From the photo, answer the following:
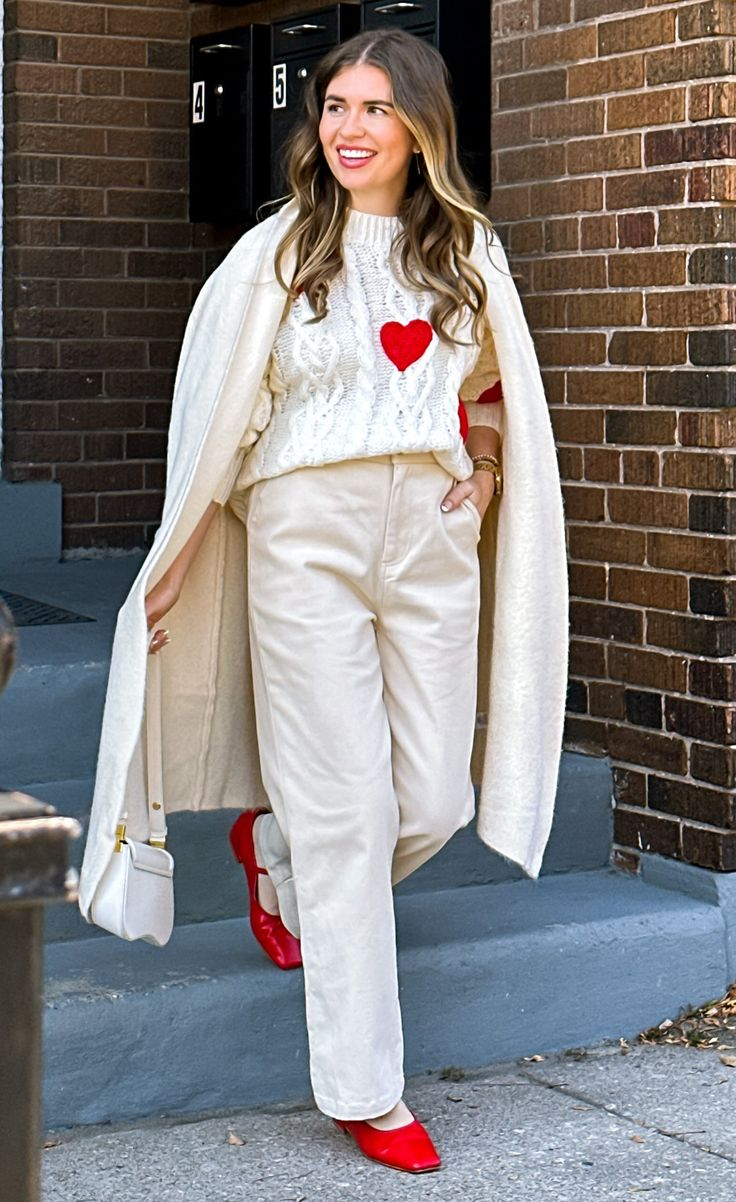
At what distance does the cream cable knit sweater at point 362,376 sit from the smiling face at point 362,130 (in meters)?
0.10

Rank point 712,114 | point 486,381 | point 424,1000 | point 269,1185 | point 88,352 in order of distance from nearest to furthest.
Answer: point 269,1185
point 486,381
point 424,1000
point 712,114
point 88,352

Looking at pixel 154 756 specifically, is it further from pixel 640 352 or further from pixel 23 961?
pixel 23 961

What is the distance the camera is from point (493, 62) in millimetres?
5039

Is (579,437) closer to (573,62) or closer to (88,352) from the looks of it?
(573,62)

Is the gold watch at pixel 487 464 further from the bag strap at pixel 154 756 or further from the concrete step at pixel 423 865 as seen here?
the concrete step at pixel 423 865

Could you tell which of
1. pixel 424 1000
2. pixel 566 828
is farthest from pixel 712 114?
pixel 424 1000

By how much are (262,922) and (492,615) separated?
82 cm

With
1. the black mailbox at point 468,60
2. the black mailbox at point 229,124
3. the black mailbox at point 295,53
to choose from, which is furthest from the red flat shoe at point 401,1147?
the black mailbox at point 229,124

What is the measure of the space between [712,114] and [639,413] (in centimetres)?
73

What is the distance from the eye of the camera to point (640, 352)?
15.4 feet

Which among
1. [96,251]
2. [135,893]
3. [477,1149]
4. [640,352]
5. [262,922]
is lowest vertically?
[477,1149]

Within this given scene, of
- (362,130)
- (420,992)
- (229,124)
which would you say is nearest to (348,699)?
(420,992)

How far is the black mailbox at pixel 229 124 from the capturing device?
20.4 ft

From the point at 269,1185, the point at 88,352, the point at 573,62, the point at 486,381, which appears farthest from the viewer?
the point at 88,352
